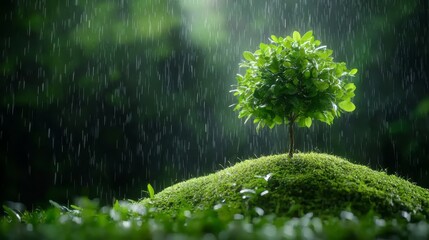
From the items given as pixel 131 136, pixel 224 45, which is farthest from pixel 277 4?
pixel 131 136

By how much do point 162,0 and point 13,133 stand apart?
4.66 meters

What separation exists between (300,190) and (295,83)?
1.03 m

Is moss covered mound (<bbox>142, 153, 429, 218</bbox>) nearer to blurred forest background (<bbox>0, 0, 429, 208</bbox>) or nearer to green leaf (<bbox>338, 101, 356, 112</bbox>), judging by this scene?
green leaf (<bbox>338, 101, 356, 112</bbox>)

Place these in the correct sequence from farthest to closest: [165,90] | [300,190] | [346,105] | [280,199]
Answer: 1. [165,90]
2. [346,105]
3. [300,190]
4. [280,199]

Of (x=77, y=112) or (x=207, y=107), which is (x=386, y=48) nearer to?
(x=207, y=107)

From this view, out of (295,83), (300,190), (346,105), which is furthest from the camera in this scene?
(346,105)

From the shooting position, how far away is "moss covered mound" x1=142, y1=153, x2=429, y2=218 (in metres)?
3.71

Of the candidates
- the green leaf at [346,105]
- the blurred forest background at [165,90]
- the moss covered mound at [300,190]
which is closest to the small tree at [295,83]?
the green leaf at [346,105]

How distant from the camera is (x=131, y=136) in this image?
1052cm

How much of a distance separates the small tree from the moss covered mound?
0.51 meters

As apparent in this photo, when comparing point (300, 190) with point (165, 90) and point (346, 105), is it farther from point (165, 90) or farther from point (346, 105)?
point (165, 90)

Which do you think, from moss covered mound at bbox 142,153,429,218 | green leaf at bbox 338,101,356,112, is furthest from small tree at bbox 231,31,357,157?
moss covered mound at bbox 142,153,429,218

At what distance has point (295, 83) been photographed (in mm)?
4266

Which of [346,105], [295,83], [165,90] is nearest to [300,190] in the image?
[295,83]
